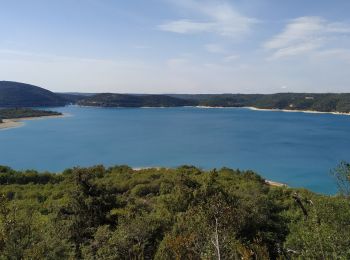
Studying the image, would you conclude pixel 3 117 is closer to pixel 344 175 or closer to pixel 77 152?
pixel 77 152

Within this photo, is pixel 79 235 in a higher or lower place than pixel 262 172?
higher

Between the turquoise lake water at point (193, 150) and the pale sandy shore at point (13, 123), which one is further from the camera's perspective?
the pale sandy shore at point (13, 123)

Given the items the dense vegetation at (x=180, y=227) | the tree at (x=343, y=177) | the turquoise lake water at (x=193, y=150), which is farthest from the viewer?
the turquoise lake water at (x=193, y=150)

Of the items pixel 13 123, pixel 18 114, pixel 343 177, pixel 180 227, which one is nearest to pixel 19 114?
pixel 18 114

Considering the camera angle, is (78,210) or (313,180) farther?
(313,180)

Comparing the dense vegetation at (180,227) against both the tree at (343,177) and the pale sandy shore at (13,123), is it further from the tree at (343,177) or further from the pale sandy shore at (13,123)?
the pale sandy shore at (13,123)

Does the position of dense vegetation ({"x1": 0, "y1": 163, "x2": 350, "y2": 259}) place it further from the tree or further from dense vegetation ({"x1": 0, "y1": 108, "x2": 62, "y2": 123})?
dense vegetation ({"x1": 0, "y1": 108, "x2": 62, "y2": 123})

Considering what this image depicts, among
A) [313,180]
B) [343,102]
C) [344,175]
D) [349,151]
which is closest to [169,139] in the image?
[349,151]

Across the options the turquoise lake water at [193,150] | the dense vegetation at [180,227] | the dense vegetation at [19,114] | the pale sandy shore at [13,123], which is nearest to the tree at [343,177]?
the dense vegetation at [180,227]
